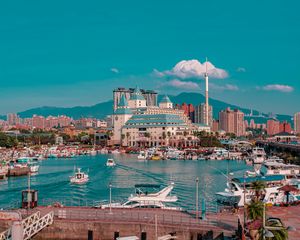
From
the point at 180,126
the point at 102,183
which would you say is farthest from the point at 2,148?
the point at 102,183

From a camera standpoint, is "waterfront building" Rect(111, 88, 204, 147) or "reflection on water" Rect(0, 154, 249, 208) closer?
"reflection on water" Rect(0, 154, 249, 208)

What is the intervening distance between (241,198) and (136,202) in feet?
22.3

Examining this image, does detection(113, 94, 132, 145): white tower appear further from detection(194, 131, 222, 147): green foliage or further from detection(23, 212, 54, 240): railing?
detection(23, 212, 54, 240): railing

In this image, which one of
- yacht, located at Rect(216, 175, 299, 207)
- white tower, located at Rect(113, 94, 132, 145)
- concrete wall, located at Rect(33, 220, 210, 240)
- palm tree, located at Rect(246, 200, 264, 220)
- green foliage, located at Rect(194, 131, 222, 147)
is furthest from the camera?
white tower, located at Rect(113, 94, 132, 145)

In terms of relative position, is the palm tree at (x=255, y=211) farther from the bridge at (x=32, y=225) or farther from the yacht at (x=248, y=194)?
the yacht at (x=248, y=194)

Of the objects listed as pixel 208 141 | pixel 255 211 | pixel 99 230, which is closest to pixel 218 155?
pixel 208 141

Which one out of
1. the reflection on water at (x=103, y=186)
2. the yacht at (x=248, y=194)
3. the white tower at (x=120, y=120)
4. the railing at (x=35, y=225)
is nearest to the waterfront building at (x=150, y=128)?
the white tower at (x=120, y=120)

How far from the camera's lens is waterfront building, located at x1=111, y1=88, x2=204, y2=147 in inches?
4899

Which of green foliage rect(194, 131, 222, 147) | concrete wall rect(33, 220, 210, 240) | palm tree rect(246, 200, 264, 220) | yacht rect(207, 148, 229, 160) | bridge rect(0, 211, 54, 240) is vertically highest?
green foliage rect(194, 131, 222, 147)

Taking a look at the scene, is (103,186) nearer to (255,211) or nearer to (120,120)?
(255,211)

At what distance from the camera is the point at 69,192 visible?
139 ft

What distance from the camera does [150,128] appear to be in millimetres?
126938

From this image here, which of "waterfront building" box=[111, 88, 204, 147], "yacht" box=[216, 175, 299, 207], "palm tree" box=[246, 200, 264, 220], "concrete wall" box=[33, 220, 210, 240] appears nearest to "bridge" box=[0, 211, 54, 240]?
"concrete wall" box=[33, 220, 210, 240]

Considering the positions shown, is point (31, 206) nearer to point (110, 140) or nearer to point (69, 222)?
point (69, 222)
